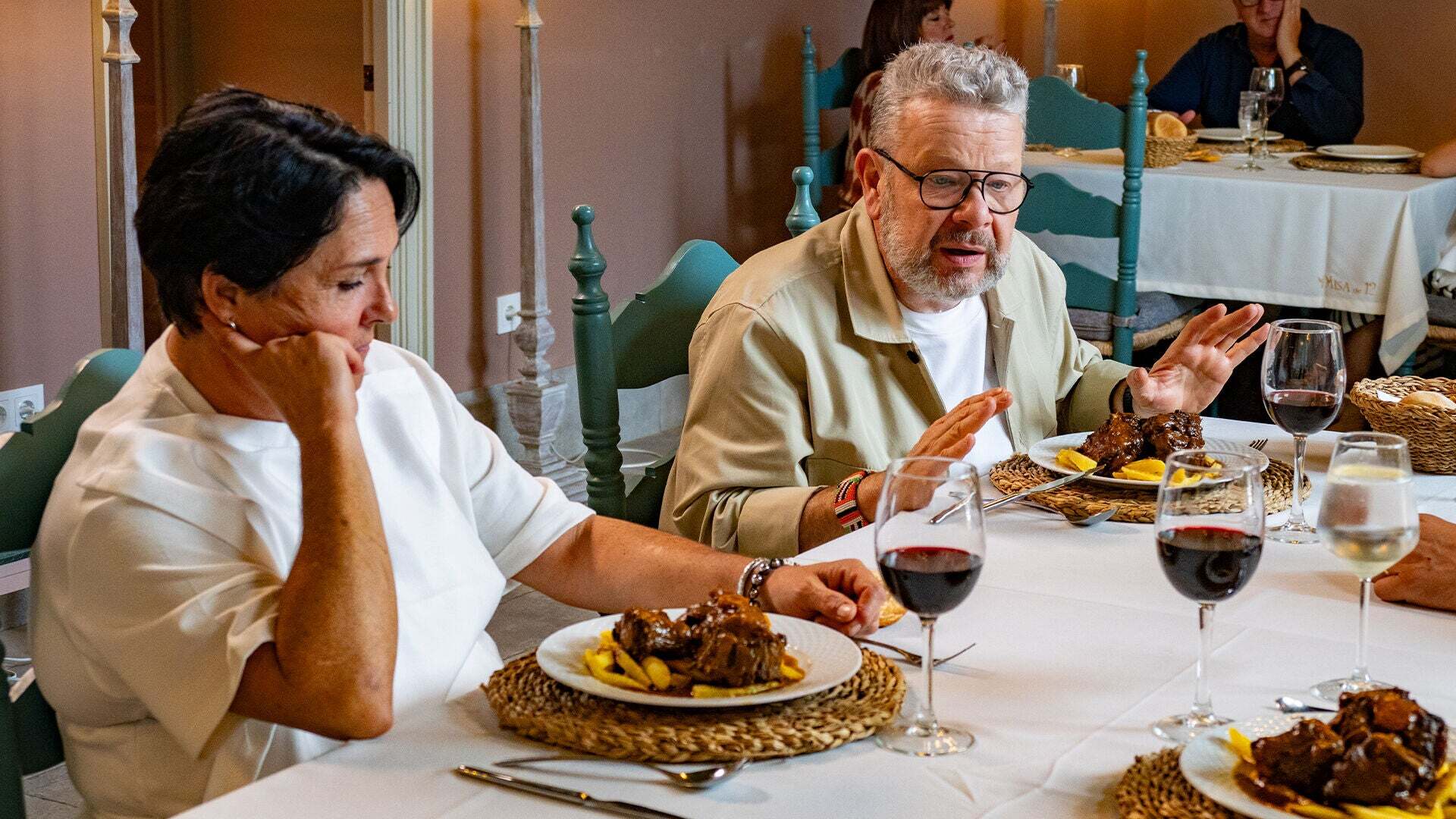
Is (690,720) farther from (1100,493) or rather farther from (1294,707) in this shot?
(1100,493)

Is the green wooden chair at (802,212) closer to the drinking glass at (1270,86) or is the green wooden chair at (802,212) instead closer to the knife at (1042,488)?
the knife at (1042,488)

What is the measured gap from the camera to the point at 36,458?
122 cm

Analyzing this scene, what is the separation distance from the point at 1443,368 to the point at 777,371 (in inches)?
102

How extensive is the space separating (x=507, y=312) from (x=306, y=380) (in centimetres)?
315

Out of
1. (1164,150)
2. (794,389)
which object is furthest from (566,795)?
(1164,150)

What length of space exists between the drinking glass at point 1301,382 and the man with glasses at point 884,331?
0.32 meters

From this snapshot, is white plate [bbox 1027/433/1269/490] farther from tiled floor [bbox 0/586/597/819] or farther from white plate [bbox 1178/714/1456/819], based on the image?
tiled floor [bbox 0/586/597/819]

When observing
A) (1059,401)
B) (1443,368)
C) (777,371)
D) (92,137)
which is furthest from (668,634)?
(1443,368)

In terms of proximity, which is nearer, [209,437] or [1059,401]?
[209,437]

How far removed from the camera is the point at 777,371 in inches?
76.2

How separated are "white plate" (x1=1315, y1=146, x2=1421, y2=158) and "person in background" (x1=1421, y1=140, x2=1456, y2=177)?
0.44ft

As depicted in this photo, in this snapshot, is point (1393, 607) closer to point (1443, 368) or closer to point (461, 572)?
point (461, 572)

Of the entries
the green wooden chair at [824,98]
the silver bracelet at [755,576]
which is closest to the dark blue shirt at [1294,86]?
the green wooden chair at [824,98]

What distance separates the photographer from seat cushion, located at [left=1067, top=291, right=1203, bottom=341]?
3836mm
